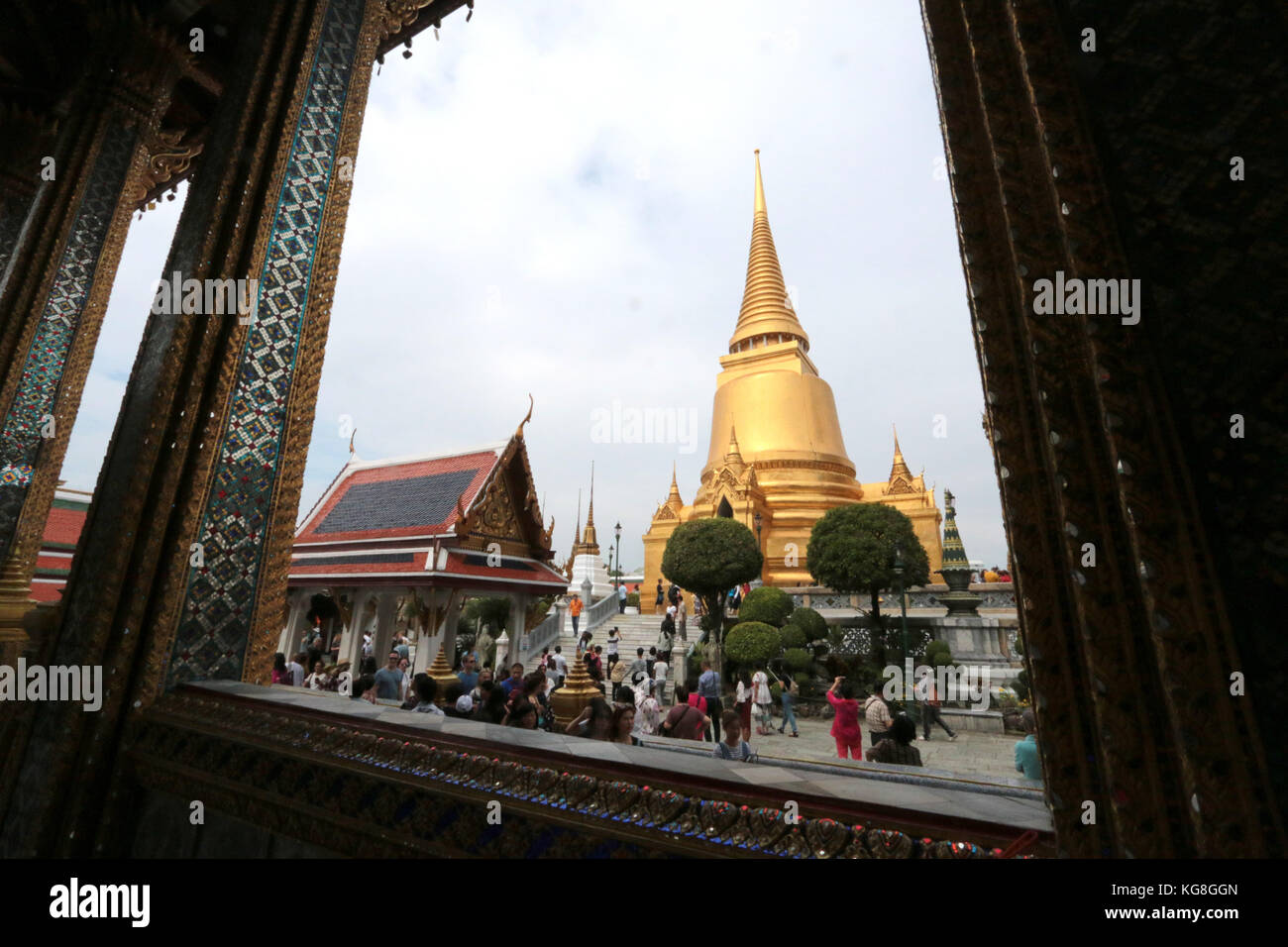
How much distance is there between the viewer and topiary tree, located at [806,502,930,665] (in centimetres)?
1197

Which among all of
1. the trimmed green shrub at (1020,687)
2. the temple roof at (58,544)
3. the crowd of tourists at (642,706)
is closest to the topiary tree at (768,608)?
the crowd of tourists at (642,706)

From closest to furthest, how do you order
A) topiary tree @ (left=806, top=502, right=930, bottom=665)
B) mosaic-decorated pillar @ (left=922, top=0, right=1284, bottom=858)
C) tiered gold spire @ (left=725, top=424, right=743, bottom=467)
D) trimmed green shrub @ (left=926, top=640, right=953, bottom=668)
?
mosaic-decorated pillar @ (left=922, top=0, right=1284, bottom=858), trimmed green shrub @ (left=926, top=640, right=953, bottom=668), topiary tree @ (left=806, top=502, right=930, bottom=665), tiered gold spire @ (left=725, top=424, right=743, bottom=467)

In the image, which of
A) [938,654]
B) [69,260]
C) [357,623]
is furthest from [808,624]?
[69,260]

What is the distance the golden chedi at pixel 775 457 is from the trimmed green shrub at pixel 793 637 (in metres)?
6.21

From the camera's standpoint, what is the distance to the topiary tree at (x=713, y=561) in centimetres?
1300

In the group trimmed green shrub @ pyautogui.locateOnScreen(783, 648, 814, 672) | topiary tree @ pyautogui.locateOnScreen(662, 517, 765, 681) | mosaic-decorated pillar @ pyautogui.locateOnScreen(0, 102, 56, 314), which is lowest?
trimmed green shrub @ pyautogui.locateOnScreen(783, 648, 814, 672)

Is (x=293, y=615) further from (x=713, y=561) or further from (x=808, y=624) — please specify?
(x=808, y=624)

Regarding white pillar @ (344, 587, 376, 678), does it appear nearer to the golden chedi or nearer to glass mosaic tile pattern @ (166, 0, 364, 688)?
glass mosaic tile pattern @ (166, 0, 364, 688)

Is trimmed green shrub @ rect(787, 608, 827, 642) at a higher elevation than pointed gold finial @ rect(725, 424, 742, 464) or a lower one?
lower

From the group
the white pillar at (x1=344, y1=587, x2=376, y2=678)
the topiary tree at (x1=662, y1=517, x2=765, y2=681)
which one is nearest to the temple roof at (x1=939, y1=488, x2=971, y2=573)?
the topiary tree at (x1=662, y1=517, x2=765, y2=681)

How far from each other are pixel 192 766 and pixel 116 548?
85 cm

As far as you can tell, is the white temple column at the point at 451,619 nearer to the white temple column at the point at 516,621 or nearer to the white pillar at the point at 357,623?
the white temple column at the point at 516,621

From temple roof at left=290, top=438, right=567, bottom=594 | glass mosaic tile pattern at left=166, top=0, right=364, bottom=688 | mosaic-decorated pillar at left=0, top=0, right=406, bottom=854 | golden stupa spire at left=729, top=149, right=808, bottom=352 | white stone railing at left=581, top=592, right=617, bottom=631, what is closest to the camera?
mosaic-decorated pillar at left=0, top=0, right=406, bottom=854

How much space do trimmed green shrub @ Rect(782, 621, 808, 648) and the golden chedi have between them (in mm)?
6208
